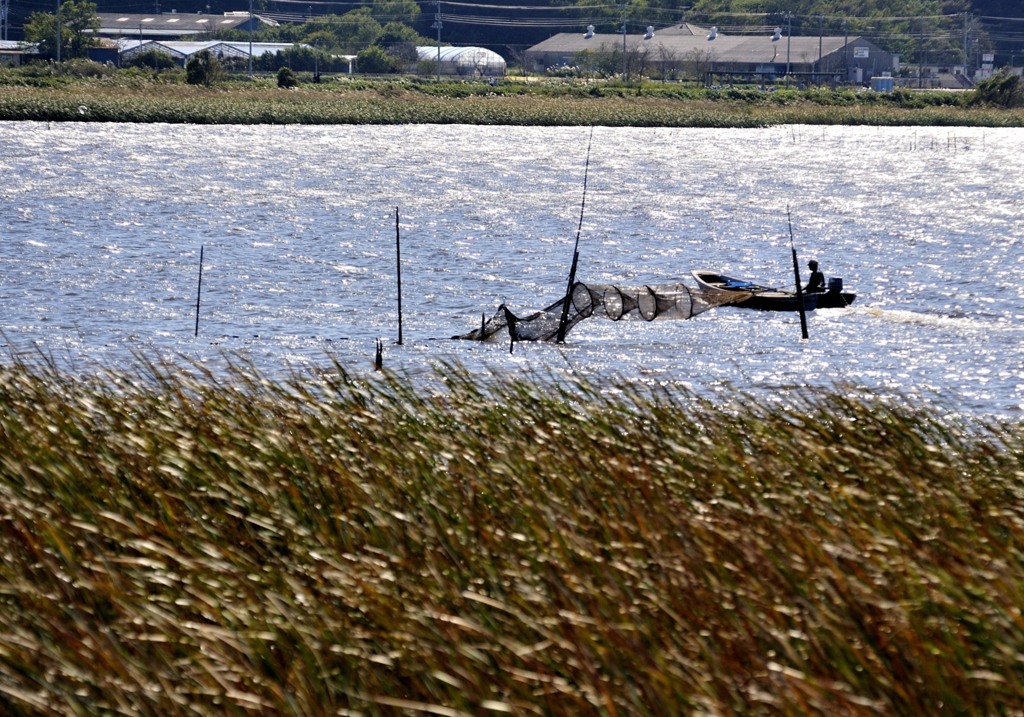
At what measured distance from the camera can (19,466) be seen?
1085 centimetres

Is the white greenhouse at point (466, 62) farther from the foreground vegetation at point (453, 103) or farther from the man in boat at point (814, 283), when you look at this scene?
the man in boat at point (814, 283)

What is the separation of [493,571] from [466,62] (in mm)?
184565

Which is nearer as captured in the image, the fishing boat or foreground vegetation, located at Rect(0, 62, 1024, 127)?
the fishing boat

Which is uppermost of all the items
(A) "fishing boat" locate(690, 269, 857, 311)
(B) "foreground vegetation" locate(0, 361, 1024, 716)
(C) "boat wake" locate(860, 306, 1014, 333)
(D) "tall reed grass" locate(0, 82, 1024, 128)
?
(D) "tall reed grass" locate(0, 82, 1024, 128)

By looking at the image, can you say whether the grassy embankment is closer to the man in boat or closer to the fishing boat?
the fishing boat

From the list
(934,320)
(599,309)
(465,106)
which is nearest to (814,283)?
(934,320)

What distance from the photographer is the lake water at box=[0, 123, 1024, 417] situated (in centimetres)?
2900

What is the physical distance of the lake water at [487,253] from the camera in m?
29.0

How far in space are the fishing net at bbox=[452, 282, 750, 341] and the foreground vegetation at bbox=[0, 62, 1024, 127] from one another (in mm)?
81564

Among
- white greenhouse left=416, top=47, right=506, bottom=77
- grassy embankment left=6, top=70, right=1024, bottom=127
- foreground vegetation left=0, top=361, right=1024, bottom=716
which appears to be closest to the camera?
foreground vegetation left=0, top=361, right=1024, bottom=716

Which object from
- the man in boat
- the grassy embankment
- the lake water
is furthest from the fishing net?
the grassy embankment

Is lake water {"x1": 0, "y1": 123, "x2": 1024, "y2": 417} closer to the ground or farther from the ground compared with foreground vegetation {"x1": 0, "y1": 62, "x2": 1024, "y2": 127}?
closer to the ground

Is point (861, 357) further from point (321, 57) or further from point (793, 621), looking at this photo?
point (321, 57)

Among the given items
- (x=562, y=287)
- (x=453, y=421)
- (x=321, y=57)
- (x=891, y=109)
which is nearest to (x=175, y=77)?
(x=321, y=57)
